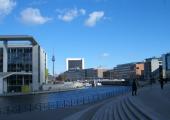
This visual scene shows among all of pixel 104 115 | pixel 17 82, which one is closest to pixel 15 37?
pixel 17 82

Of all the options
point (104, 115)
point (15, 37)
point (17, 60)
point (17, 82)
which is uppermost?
point (15, 37)

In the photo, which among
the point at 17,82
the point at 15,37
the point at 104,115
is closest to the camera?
the point at 104,115

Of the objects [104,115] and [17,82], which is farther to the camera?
[17,82]

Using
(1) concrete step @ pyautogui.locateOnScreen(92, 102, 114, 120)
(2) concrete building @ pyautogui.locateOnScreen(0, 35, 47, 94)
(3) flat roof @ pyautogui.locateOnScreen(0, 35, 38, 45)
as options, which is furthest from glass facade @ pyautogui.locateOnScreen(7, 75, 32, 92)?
(1) concrete step @ pyautogui.locateOnScreen(92, 102, 114, 120)

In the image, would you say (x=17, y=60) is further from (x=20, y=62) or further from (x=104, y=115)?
(x=104, y=115)

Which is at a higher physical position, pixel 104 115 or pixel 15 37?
pixel 15 37

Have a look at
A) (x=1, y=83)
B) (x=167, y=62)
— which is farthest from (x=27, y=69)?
(x=167, y=62)

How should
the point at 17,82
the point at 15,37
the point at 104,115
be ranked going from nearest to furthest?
the point at 104,115, the point at 15,37, the point at 17,82

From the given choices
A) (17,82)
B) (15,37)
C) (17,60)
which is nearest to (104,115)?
(15,37)

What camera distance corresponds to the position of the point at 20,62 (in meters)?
121

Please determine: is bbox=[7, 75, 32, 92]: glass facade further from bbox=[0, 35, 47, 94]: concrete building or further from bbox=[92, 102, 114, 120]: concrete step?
bbox=[92, 102, 114, 120]: concrete step

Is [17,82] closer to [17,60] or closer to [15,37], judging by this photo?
[17,60]

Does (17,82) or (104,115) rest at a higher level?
(17,82)

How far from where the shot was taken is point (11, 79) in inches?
4685
